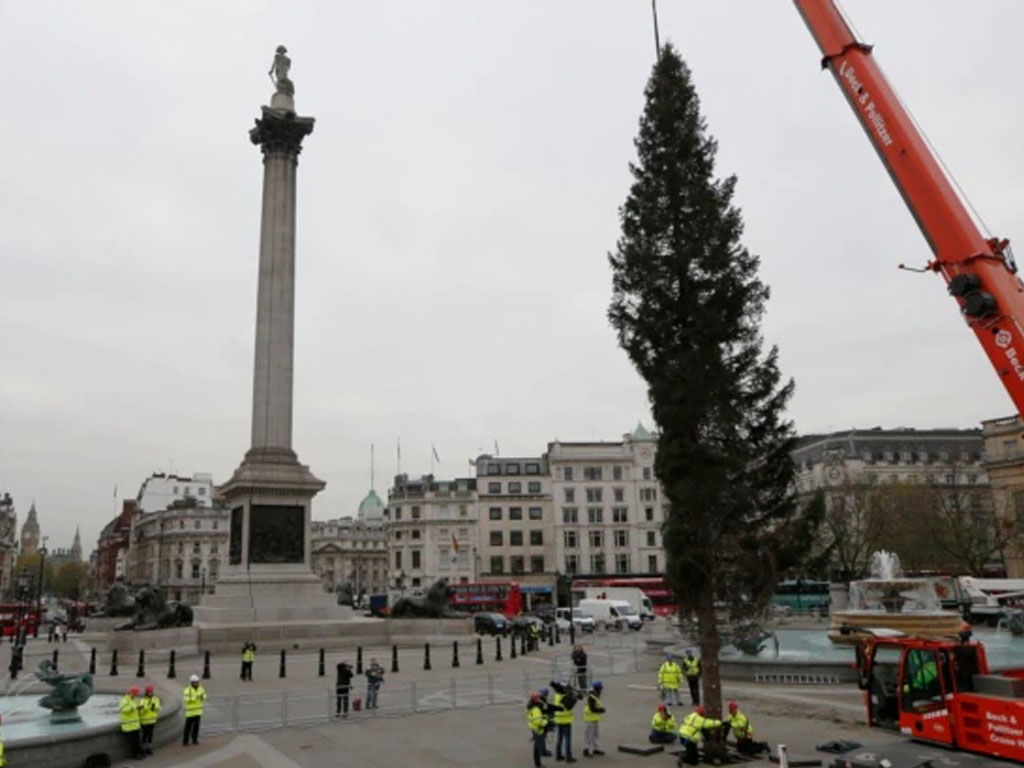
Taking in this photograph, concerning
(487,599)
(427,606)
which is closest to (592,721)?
(427,606)

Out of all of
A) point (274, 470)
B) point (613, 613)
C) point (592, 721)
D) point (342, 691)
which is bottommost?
point (613, 613)

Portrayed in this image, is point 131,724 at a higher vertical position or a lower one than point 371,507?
lower

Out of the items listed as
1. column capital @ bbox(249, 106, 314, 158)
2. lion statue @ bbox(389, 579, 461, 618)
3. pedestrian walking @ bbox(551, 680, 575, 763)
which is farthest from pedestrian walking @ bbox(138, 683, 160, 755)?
column capital @ bbox(249, 106, 314, 158)

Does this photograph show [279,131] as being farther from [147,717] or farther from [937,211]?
[937,211]

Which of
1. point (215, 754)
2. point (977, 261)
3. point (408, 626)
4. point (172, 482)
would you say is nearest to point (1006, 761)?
point (977, 261)

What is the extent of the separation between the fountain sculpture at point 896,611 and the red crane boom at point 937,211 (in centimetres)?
1957

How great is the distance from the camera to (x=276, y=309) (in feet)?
156

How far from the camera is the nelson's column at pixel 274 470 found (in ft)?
135

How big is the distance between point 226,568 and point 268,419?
8.26m

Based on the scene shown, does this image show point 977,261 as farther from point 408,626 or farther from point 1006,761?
point 408,626

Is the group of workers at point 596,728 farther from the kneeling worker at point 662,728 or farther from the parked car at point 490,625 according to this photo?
the parked car at point 490,625

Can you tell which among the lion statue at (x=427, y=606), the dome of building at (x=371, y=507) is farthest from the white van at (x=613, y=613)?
the dome of building at (x=371, y=507)

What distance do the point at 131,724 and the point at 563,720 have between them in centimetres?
837

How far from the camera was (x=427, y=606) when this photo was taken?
4516 cm
